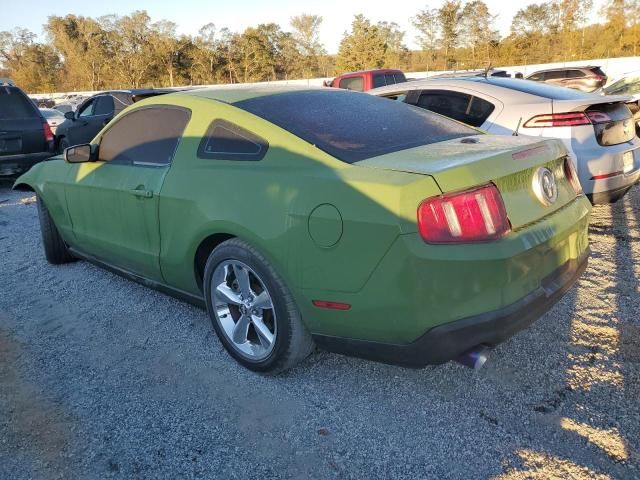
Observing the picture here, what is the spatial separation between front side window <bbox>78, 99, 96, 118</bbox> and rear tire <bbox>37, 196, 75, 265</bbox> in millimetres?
7981

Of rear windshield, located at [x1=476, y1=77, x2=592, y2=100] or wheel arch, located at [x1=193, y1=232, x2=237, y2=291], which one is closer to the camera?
wheel arch, located at [x1=193, y1=232, x2=237, y2=291]

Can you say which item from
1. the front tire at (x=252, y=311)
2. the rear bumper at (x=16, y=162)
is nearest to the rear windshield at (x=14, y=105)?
the rear bumper at (x=16, y=162)

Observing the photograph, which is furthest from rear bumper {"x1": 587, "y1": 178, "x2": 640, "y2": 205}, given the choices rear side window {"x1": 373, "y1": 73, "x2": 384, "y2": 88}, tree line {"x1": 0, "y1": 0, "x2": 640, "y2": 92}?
tree line {"x1": 0, "y1": 0, "x2": 640, "y2": 92}

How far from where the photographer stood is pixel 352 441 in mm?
2326

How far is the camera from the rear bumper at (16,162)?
873cm

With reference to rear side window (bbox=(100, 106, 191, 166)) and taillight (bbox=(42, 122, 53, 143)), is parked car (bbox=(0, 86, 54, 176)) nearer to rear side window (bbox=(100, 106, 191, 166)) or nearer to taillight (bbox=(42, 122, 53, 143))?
taillight (bbox=(42, 122, 53, 143))

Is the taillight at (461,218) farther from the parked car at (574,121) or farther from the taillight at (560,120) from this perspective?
the taillight at (560,120)

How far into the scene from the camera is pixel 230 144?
2.90m

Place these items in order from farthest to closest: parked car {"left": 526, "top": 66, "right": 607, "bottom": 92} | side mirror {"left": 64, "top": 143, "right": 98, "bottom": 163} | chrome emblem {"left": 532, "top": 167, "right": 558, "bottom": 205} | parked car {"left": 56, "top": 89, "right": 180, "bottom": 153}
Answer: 1. parked car {"left": 526, "top": 66, "right": 607, "bottom": 92}
2. parked car {"left": 56, "top": 89, "right": 180, "bottom": 153}
3. side mirror {"left": 64, "top": 143, "right": 98, "bottom": 163}
4. chrome emblem {"left": 532, "top": 167, "right": 558, "bottom": 205}

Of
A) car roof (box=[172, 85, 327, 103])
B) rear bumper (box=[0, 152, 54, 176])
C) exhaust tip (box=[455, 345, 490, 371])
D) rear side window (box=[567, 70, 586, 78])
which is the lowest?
exhaust tip (box=[455, 345, 490, 371])

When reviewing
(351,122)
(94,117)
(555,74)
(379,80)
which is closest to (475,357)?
(351,122)

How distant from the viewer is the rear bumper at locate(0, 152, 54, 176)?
28.6ft

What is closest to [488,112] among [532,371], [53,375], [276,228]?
[532,371]

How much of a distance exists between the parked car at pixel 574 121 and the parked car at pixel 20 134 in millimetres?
7345
